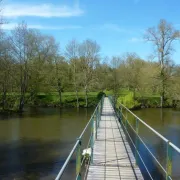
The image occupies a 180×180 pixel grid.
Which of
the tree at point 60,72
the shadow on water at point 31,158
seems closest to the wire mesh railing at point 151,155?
the shadow on water at point 31,158

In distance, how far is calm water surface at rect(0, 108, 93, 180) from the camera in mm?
11094

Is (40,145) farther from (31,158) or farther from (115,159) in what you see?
(115,159)

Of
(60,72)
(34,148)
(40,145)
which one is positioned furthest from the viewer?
(60,72)

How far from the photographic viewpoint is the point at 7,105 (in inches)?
1318

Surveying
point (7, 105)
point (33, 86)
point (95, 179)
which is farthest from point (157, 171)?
point (33, 86)

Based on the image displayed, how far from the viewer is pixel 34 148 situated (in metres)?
15.0

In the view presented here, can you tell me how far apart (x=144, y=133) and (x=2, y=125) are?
11260 mm

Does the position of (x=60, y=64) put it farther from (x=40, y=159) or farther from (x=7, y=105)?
(x=40, y=159)

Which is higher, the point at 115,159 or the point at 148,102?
the point at 148,102

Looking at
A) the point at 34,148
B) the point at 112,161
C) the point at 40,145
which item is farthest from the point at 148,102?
the point at 112,161

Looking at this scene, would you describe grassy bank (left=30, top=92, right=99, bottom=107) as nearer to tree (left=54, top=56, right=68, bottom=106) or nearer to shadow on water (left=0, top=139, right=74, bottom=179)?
tree (left=54, top=56, right=68, bottom=106)

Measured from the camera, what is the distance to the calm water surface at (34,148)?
1109 centimetres

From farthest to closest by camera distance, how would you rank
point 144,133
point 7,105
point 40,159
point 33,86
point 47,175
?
point 33,86 < point 7,105 < point 144,133 < point 40,159 < point 47,175

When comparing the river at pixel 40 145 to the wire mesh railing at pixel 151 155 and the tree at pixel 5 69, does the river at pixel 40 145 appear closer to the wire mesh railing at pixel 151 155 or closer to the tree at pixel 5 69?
the wire mesh railing at pixel 151 155
